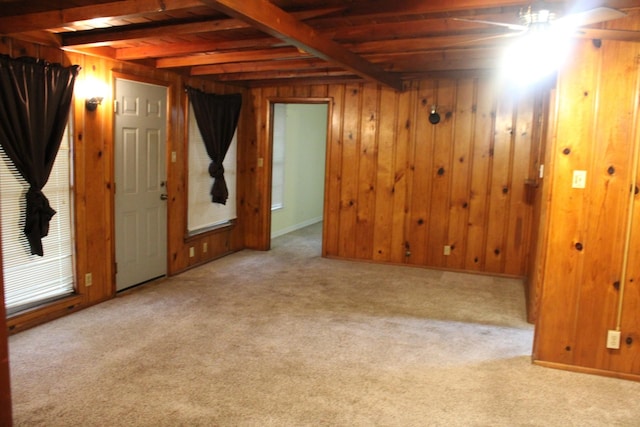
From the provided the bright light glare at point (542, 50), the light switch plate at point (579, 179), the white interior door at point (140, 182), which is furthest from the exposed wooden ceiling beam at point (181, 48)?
the light switch plate at point (579, 179)

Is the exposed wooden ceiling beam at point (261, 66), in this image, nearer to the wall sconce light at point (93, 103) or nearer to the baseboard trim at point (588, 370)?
the wall sconce light at point (93, 103)

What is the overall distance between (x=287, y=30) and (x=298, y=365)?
2062 mm

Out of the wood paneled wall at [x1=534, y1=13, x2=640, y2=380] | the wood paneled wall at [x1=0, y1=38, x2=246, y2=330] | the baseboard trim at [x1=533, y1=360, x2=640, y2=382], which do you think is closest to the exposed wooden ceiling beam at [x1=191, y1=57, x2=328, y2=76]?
the wood paneled wall at [x1=0, y1=38, x2=246, y2=330]

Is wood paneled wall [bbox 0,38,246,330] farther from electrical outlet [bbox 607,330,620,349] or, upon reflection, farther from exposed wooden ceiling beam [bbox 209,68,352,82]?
electrical outlet [bbox 607,330,620,349]

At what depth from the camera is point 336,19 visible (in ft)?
10.4

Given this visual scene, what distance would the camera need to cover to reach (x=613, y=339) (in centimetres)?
309

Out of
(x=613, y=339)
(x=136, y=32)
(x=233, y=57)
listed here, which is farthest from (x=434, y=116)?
(x=136, y=32)

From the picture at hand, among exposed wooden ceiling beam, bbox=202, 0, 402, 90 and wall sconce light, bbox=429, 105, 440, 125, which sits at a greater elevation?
exposed wooden ceiling beam, bbox=202, 0, 402, 90

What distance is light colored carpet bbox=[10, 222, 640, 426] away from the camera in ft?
8.54

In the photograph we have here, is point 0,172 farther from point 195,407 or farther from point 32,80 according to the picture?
point 195,407

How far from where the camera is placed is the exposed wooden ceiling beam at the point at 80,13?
2.64m

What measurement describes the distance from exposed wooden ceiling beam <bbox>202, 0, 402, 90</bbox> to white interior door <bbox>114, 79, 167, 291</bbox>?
1972 millimetres

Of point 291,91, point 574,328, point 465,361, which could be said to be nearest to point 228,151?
point 291,91

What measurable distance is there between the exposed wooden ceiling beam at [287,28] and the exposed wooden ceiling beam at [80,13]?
207 millimetres
